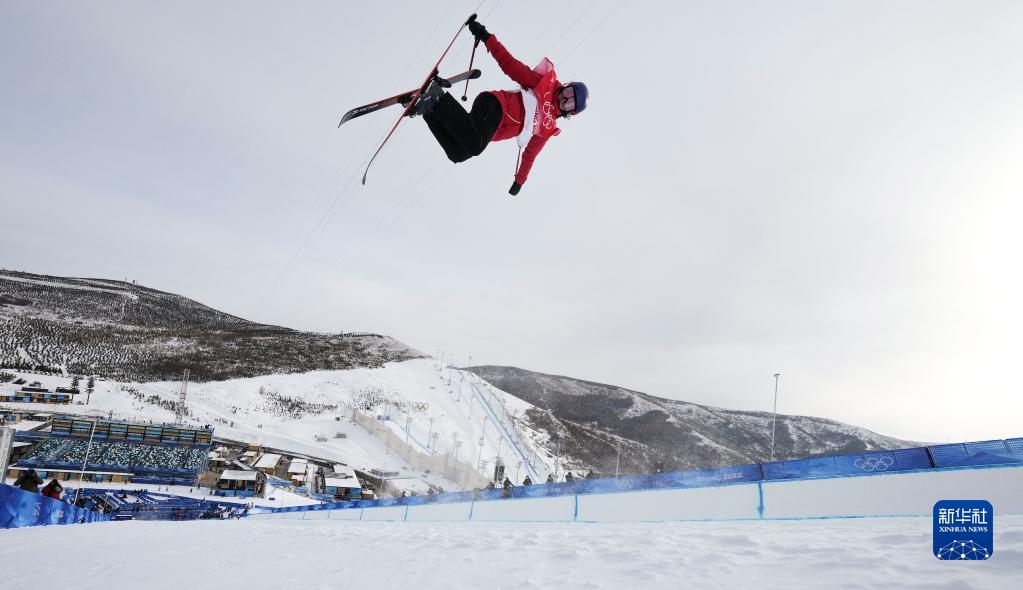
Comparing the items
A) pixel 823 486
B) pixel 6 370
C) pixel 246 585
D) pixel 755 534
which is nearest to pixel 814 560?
pixel 755 534

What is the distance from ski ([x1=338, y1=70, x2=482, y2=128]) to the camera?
6449 mm

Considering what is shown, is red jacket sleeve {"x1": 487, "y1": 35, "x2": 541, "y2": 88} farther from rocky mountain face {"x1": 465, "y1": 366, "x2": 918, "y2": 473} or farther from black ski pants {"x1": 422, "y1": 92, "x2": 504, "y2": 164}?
rocky mountain face {"x1": 465, "y1": 366, "x2": 918, "y2": 473}

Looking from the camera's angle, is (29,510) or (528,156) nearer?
(528,156)

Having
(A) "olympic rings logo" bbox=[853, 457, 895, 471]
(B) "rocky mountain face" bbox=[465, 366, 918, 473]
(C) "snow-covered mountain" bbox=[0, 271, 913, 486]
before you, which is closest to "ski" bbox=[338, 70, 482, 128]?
(A) "olympic rings logo" bbox=[853, 457, 895, 471]

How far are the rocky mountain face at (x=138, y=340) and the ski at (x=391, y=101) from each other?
99.6 m

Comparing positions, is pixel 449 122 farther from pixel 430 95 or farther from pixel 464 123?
pixel 430 95

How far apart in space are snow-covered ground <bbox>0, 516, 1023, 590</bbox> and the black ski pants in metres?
4.38

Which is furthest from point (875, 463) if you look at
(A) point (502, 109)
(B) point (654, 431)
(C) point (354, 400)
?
(B) point (654, 431)

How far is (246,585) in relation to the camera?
4.26m

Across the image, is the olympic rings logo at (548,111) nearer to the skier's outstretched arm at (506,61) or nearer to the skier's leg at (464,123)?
the skier's outstretched arm at (506,61)

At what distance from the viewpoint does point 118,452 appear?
43.9 m

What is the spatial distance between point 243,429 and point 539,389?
12659 centimetres

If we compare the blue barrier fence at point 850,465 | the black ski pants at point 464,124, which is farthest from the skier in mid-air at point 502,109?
the blue barrier fence at point 850,465

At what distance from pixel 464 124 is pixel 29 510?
13635mm
